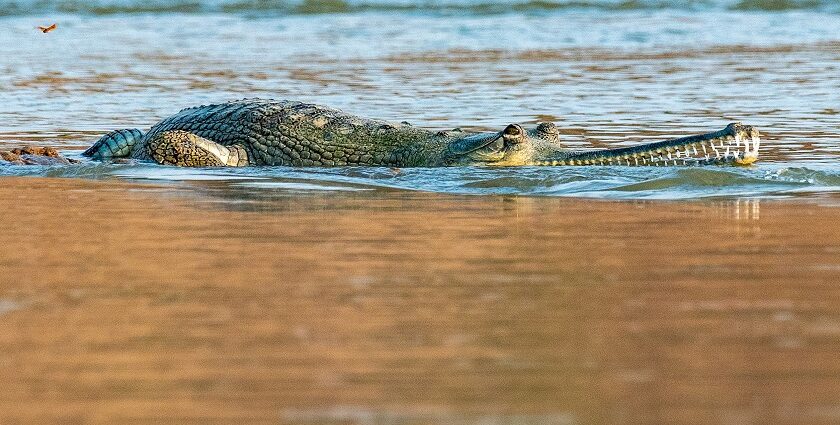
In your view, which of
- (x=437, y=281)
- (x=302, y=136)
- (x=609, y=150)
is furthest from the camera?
(x=302, y=136)

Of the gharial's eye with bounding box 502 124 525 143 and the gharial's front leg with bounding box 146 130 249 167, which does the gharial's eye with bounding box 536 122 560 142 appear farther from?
the gharial's front leg with bounding box 146 130 249 167

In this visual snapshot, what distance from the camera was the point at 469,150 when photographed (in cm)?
966

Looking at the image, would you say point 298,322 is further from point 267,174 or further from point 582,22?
point 582,22

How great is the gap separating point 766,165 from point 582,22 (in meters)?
16.5

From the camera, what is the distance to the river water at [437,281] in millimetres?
3850

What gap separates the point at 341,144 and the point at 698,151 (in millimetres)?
2543

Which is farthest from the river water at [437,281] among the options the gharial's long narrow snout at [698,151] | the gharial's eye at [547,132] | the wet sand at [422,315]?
the gharial's eye at [547,132]

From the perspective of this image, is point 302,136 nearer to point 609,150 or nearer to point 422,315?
point 609,150

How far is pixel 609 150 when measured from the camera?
9.16m

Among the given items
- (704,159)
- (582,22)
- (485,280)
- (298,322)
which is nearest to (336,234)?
(485,280)

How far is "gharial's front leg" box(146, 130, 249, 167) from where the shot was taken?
1006 cm

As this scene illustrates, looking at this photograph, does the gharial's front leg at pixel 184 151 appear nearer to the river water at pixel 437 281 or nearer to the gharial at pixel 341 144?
the gharial at pixel 341 144

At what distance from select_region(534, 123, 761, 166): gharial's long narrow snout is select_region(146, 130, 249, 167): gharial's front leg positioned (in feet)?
8.63

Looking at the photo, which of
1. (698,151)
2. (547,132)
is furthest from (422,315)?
(547,132)
